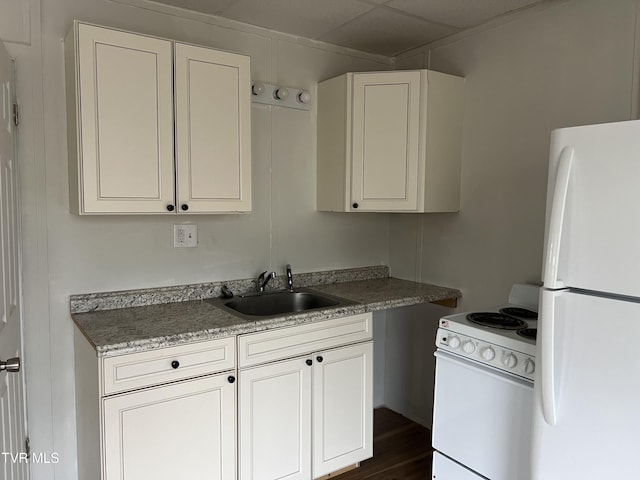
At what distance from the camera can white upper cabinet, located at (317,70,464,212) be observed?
104 inches

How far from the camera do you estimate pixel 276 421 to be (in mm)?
2199

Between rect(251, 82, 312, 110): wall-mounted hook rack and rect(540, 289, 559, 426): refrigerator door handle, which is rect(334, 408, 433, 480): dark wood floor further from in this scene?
rect(251, 82, 312, 110): wall-mounted hook rack

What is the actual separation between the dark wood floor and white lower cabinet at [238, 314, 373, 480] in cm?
12

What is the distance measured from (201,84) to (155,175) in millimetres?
478

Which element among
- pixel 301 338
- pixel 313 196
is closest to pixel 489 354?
pixel 301 338

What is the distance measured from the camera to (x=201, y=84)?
7.14 ft

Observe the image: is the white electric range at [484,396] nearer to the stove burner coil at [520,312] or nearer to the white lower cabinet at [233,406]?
the stove burner coil at [520,312]

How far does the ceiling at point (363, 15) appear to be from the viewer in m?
2.35

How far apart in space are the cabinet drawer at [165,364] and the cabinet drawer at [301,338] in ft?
0.27

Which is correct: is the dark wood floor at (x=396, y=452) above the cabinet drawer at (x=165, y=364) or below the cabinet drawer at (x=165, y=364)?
below

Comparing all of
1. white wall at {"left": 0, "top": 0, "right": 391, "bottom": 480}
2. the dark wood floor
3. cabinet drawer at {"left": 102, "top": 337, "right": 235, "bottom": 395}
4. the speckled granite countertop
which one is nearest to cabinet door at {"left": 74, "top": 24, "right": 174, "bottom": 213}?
white wall at {"left": 0, "top": 0, "right": 391, "bottom": 480}

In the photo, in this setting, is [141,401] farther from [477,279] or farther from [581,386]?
[477,279]

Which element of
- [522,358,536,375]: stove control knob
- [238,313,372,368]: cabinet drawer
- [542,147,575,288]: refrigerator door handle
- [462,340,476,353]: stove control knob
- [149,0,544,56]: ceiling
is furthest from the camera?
[149,0,544,56]: ceiling

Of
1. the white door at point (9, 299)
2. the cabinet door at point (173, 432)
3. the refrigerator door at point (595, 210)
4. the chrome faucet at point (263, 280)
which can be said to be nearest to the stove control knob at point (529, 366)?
the refrigerator door at point (595, 210)
